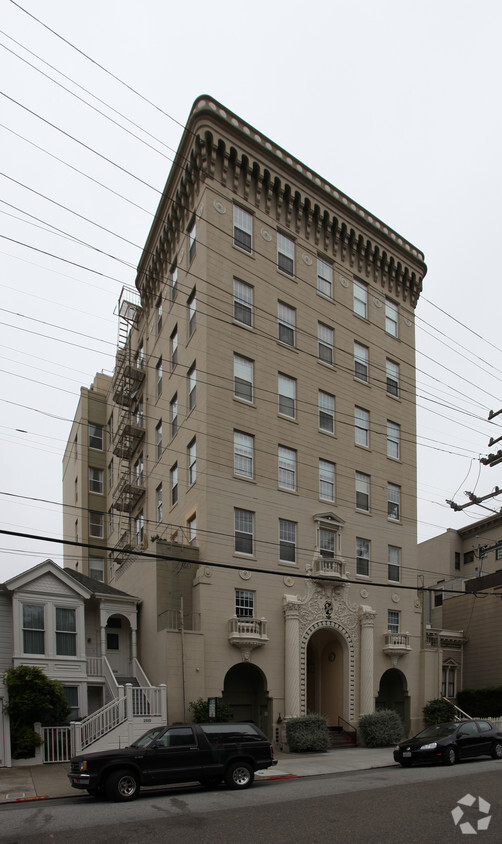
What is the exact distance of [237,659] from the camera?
27.9 m

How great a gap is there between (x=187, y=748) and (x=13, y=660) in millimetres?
10414

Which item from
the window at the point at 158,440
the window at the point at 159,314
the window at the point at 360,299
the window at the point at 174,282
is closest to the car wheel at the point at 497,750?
the window at the point at 158,440

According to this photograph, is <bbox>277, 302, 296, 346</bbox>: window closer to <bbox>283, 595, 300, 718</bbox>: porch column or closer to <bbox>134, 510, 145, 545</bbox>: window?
<bbox>283, 595, 300, 718</bbox>: porch column

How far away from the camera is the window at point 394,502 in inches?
1452

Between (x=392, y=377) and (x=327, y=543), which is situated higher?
(x=392, y=377)

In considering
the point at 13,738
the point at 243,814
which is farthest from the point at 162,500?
the point at 243,814

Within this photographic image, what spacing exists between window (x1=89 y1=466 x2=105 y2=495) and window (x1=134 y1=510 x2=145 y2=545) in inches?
388

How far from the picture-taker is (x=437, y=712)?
112ft

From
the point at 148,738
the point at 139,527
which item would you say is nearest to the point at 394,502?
the point at 139,527

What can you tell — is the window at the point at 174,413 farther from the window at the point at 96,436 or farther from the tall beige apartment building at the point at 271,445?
the window at the point at 96,436

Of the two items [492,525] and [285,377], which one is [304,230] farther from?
[492,525]

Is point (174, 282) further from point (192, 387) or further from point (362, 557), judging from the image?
point (362, 557)

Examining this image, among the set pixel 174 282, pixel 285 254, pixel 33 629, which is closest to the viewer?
pixel 33 629

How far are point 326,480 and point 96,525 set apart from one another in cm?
2169
